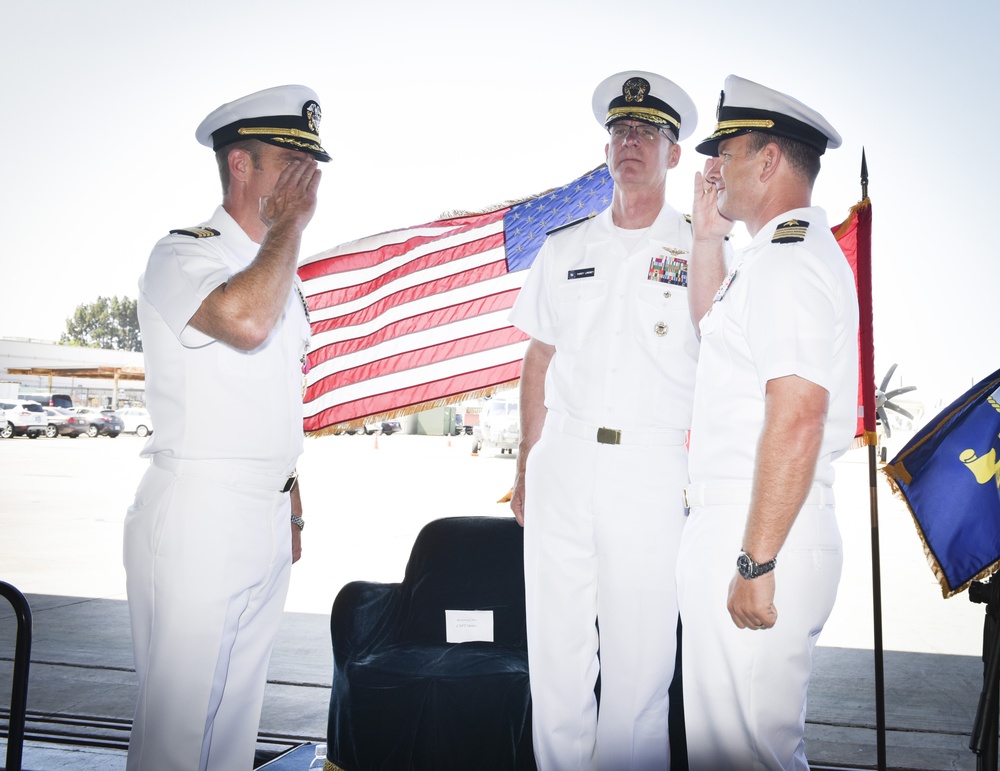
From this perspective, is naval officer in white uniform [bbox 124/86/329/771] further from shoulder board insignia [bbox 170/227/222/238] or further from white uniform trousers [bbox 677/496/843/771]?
white uniform trousers [bbox 677/496/843/771]

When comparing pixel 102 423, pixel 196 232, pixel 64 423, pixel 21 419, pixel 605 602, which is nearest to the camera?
pixel 196 232

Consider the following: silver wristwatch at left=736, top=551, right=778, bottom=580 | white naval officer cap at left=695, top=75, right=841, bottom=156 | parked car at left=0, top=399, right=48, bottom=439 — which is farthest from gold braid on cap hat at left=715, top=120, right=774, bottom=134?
parked car at left=0, top=399, right=48, bottom=439

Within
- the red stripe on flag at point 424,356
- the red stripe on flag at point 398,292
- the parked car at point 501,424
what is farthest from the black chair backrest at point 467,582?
the parked car at point 501,424

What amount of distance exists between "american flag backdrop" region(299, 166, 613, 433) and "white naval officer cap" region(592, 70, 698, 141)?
3.92ft

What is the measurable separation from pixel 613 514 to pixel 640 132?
1262mm

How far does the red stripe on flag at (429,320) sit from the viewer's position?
13.2ft

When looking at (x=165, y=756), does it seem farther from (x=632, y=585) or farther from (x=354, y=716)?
(x=632, y=585)

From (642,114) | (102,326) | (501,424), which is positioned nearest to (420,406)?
(642,114)

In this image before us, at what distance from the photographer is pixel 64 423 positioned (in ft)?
102

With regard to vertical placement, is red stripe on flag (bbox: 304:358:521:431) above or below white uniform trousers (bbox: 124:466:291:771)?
above

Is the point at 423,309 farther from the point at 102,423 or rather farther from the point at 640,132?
the point at 102,423

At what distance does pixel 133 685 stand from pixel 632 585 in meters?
2.89

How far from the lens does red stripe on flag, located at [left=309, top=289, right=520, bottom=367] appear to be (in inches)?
158

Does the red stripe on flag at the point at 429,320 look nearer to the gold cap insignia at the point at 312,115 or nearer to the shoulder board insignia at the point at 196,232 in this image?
the gold cap insignia at the point at 312,115
